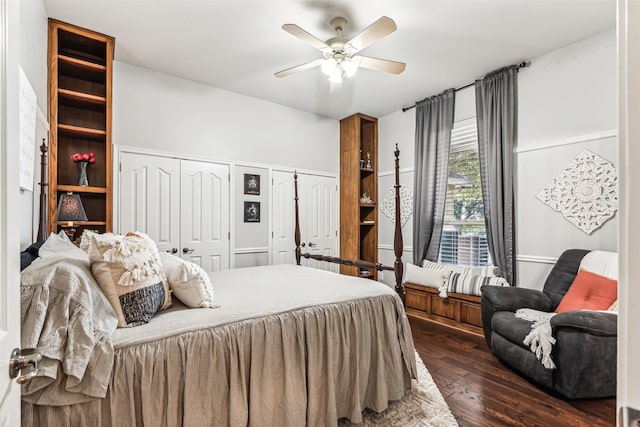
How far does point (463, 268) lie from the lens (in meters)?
3.70

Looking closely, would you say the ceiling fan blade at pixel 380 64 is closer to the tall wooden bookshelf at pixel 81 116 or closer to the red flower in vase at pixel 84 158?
the tall wooden bookshelf at pixel 81 116

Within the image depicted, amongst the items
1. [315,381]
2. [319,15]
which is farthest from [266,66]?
[315,381]

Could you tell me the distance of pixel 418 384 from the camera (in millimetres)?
2352

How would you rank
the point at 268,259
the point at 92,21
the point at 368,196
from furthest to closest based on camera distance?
the point at 368,196, the point at 268,259, the point at 92,21

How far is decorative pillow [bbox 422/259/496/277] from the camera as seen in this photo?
344 centimetres

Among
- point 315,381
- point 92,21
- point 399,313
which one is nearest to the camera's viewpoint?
point 315,381

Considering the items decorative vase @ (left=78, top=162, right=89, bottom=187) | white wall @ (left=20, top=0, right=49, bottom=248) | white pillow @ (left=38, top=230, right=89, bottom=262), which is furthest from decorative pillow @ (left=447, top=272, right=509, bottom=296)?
decorative vase @ (left=78, top=162, right=89, bottom=187)

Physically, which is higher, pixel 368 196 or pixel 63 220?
pixel 368 196

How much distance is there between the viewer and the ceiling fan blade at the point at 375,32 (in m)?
2.04

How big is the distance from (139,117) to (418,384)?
146 inches

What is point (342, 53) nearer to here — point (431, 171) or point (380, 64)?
point (380, 64)

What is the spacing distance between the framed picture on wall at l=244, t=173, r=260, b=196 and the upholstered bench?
237cm

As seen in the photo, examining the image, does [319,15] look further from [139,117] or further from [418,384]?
[418,384]

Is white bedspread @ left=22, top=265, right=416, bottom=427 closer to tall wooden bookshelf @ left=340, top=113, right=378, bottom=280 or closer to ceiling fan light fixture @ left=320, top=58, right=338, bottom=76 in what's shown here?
ceiling fan light fixture @ left=320, top=58, right=338, bottom=76
